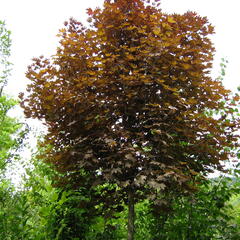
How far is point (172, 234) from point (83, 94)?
2.39m

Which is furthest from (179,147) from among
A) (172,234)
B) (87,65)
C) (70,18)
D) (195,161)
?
(70,18)

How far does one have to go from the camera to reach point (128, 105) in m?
3.44

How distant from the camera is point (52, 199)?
11.8 ft

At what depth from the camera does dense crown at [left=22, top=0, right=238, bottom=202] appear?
322cm

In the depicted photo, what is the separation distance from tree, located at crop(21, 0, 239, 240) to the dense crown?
0.05 ft

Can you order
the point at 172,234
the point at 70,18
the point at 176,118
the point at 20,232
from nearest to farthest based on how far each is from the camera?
the point at 20,232 → the point at 176,118 → the point at 172,234 → the point at 70,18

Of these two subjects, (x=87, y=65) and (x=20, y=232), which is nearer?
(x=20, y=232)

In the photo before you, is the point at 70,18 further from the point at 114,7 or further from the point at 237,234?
the point at 237,234

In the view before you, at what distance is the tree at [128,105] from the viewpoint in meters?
3.22

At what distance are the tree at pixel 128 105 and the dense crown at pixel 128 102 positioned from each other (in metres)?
0.01

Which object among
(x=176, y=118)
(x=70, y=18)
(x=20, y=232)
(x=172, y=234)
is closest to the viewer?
(x=20, y=232)

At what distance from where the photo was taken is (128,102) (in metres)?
3.44

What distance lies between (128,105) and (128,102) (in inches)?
1.7

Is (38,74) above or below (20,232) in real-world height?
above
